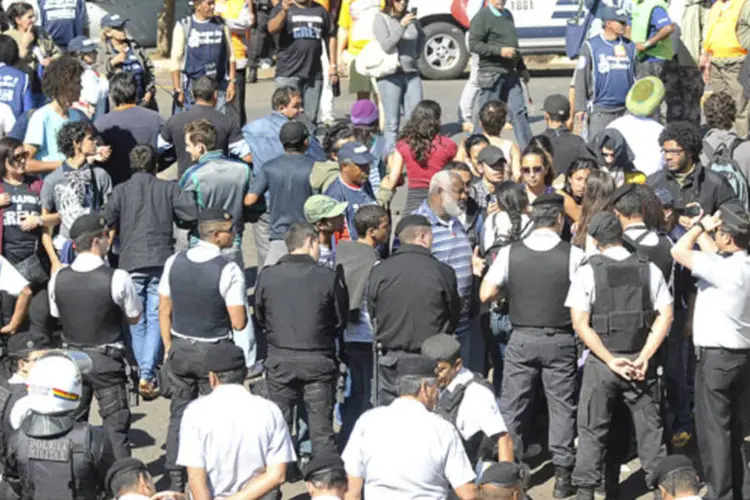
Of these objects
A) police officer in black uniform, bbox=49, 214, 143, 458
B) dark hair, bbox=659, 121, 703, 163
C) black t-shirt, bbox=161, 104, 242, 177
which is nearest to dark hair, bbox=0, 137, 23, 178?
black t-shirt, bbox=161, 104, 242, 177

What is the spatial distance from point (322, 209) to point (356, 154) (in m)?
0.77

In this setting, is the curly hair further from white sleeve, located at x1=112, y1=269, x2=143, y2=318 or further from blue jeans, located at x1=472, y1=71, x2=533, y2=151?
white sleeve, located at x1=112, y1=269, x2=143, y2=318

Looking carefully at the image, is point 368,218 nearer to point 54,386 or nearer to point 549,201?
point 549,201

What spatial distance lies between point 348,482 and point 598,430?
2211 mm

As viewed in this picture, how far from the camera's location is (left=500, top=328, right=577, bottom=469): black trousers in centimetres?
847

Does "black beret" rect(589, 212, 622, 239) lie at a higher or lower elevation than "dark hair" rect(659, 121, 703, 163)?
lower

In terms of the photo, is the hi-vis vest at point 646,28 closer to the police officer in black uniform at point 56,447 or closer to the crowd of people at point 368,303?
the crowd of people at point 368,303

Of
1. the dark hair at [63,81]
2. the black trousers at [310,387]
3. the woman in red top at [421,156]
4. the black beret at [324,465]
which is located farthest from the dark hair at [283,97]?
the black beret at [324,465]

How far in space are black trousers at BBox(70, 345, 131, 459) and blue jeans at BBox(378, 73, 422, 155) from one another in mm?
6298

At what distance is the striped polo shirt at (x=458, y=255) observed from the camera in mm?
9008

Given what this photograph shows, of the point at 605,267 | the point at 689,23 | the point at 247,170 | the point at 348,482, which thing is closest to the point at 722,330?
the point at 605,267

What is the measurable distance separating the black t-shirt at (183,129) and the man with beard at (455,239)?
2.40 meters

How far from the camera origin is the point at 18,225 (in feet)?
32.8

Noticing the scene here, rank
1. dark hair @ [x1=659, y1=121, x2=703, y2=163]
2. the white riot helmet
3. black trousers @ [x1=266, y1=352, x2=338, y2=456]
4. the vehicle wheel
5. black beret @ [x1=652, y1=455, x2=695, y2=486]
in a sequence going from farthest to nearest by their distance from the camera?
the vehicle wheel < dark hair @ [x1=659, y1=121, x2=703, y2=163] < black trousers @ [x1=266, y1=352, x2=338, y2=456] < the white riot helmet < black beret @ [x1=652, y1=455, x2=695, y2=486]
